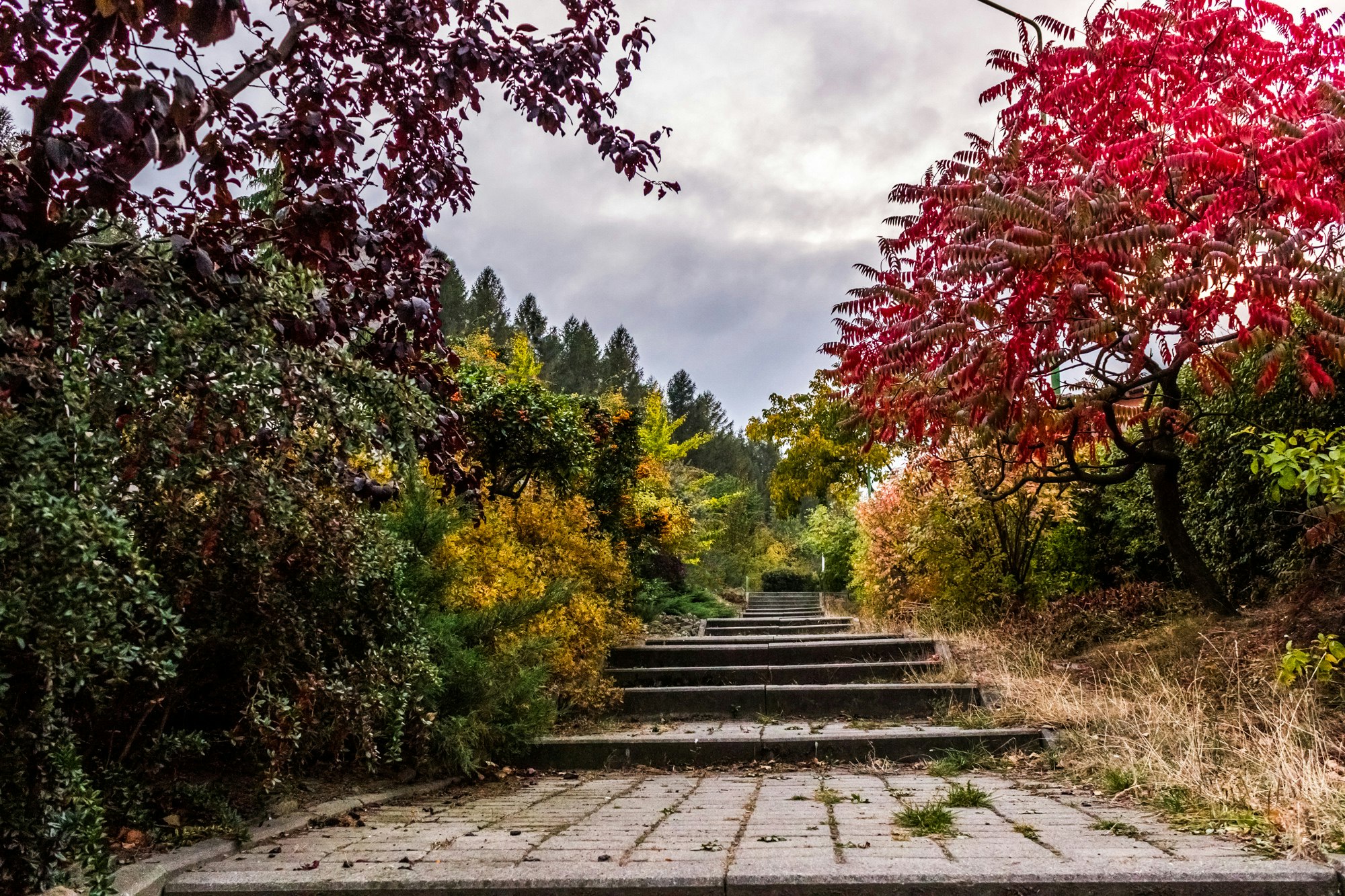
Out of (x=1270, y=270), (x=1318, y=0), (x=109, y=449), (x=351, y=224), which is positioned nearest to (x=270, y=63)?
(x=351, y=224)

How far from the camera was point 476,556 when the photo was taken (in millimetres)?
5406

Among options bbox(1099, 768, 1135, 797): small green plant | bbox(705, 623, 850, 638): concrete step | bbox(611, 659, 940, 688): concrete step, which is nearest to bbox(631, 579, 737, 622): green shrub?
bbox(705, 623, 850, 638): concrete step

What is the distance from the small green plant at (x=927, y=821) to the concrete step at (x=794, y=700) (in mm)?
2803

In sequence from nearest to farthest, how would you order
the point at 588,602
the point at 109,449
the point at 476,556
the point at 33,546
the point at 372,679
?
1. the point at 33,546
2. the point at 109,449
3. the point at 372,679
4. the point at 476,556
5. the point at 588,602

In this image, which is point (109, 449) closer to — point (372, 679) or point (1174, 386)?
point (372, 679)

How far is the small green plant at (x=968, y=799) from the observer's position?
11.2 feet

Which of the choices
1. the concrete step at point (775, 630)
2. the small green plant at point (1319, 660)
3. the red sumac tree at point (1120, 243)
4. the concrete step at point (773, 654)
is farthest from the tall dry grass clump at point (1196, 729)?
the concrete step at point (775, 630)


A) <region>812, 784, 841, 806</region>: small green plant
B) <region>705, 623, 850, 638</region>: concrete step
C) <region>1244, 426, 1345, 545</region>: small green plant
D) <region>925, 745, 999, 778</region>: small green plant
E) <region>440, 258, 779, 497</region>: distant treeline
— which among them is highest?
<region>440, 258, 779, 497</region>: distant treeline

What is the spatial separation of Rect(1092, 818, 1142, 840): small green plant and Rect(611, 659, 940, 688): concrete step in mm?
3881

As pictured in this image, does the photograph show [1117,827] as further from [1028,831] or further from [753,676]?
[753,676]

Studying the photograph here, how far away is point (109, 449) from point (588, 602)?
4.25 metres

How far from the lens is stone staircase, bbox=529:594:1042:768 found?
499cm

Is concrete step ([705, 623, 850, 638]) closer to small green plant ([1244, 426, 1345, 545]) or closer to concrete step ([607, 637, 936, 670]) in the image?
concrete step ([607, 637, 936, 670])

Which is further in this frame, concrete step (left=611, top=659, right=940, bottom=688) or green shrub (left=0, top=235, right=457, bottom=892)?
concrete step (left=611, top=659, right=940, bottom=688)
